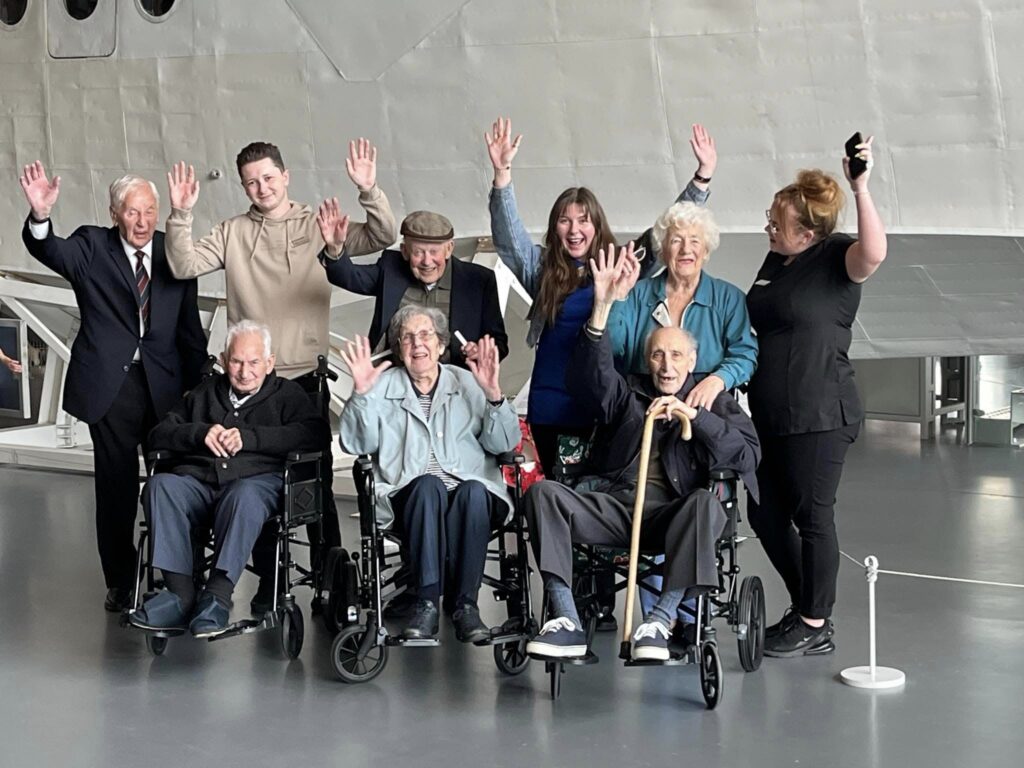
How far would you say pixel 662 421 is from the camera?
4.12 m

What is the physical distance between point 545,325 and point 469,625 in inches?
38.5

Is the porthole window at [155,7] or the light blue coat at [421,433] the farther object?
the porthole window at [155,7]

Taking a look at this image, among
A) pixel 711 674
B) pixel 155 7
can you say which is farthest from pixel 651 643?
pixel 155 7

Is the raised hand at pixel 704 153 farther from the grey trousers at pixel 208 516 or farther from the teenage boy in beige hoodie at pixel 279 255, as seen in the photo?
the grey trousers at pixel 208 516

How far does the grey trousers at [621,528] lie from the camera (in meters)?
3.86

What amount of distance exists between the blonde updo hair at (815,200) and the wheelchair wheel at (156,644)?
2.39 meters

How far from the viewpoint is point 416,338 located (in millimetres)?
4328

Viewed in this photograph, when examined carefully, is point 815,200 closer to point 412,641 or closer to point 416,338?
point 416,338

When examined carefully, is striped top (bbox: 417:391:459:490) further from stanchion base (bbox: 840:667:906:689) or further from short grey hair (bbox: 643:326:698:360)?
stanchion base (bbox: 840:667:906:689)

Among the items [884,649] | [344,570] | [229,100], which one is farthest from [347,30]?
[884,649]

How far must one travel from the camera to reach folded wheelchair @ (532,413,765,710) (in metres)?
3.84

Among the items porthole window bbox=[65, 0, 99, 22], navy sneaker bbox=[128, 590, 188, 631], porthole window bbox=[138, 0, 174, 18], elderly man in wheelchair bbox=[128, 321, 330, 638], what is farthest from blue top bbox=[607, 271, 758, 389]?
porthole window bbox=[65, 0, 99, 22]

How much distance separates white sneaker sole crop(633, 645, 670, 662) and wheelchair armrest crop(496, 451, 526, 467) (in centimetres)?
78

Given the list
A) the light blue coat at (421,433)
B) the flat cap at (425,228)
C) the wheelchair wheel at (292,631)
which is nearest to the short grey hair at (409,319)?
the light blue coat at (421,433)
